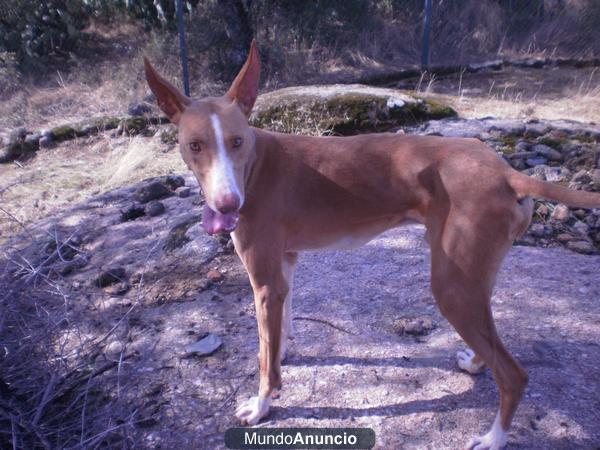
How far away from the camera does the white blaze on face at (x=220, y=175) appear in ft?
7.40

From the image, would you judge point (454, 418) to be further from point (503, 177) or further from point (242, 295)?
point (242, 295)

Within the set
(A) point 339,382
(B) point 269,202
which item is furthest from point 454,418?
(B) point 269,202

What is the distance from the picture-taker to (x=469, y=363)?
2.94 m

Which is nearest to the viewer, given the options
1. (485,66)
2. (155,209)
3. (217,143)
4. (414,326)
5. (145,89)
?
(217,143)

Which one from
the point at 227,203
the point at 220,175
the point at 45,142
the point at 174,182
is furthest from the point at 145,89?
the point at 227,203

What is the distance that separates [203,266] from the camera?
4.17m

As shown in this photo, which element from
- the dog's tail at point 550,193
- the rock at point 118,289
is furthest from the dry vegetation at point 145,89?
the dog's tail at point 550,193

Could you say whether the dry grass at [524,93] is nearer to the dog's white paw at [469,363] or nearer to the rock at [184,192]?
the rock at [184,192]

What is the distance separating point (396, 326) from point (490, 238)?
4.15 ft

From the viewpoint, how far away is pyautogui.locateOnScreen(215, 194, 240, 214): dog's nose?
7.32 ft

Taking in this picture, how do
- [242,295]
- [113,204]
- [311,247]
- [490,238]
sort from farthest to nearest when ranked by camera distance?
[113,204], [242,295], [311,247], [490,238]

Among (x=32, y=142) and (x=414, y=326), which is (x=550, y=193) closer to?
(x=414, y=326)

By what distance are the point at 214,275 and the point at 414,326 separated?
1602 millimetres

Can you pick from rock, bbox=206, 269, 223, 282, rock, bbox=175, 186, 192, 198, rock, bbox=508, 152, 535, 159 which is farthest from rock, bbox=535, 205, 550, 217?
rock, bbox=175, 186, 192, 198
